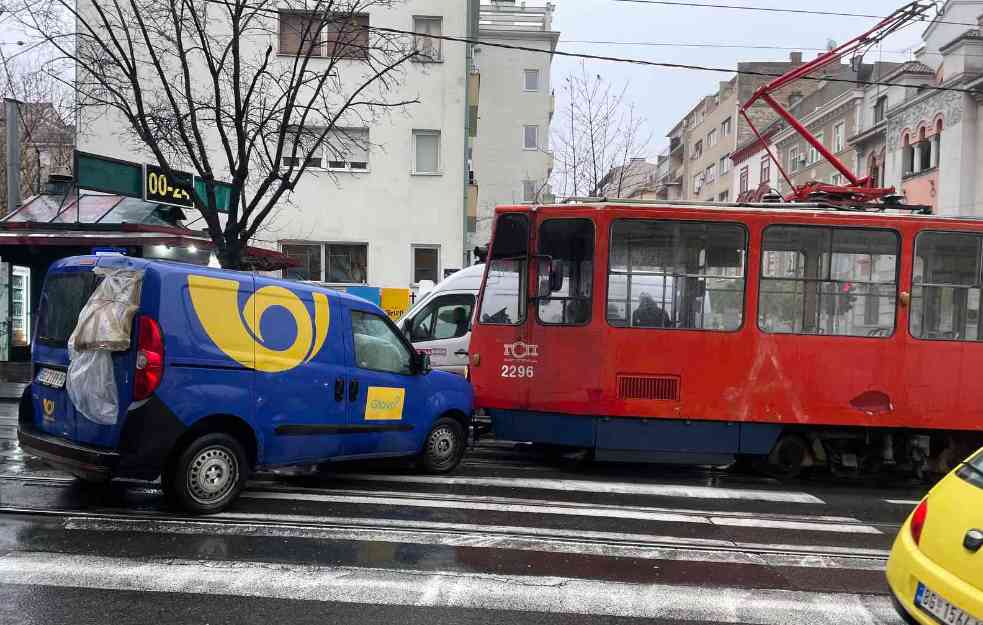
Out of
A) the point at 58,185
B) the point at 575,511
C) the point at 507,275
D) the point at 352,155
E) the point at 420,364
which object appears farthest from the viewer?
the point at 352,155

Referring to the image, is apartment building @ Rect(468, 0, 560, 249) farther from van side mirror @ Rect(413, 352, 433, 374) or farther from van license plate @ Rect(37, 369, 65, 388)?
van license plate @ Rect(37, 369, 65, 388)

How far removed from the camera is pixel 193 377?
20.2 feet

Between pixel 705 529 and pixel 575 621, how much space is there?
265 cm

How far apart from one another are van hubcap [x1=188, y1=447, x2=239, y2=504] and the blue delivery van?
1 centimetres

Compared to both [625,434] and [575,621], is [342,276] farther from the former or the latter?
[575,621]

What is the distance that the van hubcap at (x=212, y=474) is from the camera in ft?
20.7

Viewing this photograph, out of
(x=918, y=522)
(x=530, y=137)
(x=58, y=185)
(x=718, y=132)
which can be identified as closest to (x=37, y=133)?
(x=58, y=185)

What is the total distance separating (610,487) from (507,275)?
265 cm

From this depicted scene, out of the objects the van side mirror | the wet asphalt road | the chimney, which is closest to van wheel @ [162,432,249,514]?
the wet asphalt road

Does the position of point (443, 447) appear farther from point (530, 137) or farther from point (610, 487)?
point (530, 137)

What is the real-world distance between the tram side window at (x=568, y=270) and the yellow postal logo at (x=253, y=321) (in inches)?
105

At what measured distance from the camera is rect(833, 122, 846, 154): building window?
40.4 meters

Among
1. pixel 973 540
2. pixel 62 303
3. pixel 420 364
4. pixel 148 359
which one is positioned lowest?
pixel 973 540

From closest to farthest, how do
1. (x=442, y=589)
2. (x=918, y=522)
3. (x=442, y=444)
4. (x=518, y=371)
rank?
1. (x=918, y=522)
2. (x=442, y=589)
3. (x=442, y=444)
4. (x=518, y=371)
